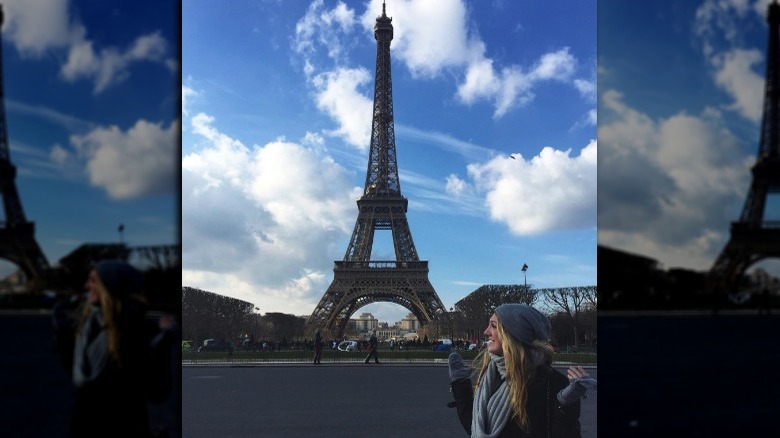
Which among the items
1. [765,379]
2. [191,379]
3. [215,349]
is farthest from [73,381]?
[215,349]

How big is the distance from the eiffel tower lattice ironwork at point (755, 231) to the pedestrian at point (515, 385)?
1811 mm

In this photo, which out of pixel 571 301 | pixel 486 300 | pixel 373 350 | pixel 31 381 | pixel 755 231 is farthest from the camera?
pixel 373 350

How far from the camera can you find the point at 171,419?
365 cm

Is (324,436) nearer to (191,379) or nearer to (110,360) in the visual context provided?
(110,360)

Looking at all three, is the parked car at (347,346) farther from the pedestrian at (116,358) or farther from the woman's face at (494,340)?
the pedestrian at (116,358)

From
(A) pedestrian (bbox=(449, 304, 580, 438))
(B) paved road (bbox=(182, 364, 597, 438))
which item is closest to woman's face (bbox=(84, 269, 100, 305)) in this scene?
(A) pedestrian (bbox=(449, 304, 580, 438))

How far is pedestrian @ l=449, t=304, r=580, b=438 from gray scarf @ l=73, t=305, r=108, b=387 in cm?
232

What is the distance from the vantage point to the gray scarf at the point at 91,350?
10.9ft

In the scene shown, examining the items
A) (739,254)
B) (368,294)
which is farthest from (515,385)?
(368,294)

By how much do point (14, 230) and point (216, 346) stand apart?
15.9m

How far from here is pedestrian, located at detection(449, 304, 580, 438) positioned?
174 inches

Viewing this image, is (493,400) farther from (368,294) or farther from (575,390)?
(368,294)

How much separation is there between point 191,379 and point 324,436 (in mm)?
6458

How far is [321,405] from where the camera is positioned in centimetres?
909
